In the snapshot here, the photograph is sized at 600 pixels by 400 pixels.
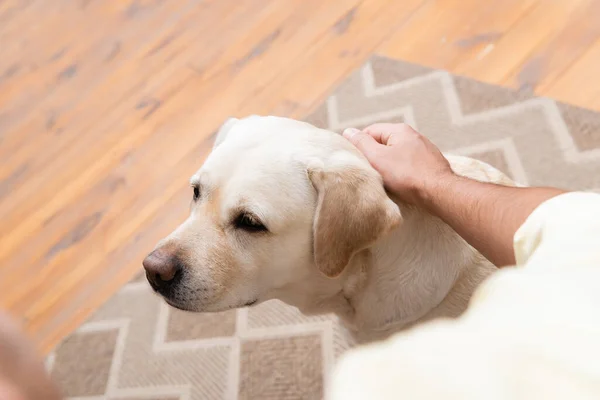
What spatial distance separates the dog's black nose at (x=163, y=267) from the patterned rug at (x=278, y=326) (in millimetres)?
631

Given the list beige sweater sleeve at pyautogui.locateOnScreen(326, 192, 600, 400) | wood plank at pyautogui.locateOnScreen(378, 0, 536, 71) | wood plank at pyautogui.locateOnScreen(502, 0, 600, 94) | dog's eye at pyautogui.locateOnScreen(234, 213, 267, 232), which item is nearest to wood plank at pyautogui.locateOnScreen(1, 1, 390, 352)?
wood plank at pyautogui.locateOnScreen(378, 0, 536, 71)

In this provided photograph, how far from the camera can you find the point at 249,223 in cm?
116

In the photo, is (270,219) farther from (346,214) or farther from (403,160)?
(403,160)

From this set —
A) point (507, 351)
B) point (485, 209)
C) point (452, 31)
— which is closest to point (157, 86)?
point (452, 31)

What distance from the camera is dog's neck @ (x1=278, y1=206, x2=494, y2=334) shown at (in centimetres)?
120

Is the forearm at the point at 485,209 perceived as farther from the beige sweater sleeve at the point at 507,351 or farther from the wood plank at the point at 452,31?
the wood plank at the point at 452,31

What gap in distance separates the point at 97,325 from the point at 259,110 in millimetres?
1211

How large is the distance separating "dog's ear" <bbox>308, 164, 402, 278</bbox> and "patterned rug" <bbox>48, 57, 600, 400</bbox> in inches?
21.5

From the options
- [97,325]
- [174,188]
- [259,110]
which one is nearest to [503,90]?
[259,110]

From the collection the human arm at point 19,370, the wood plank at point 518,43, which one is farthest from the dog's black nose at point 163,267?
the wood plank at point 518,43

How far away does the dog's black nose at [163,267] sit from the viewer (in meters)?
1.17

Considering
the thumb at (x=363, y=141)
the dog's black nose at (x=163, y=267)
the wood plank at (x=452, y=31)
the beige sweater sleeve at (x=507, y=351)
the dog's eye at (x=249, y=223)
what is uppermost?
the beige sweater sleeve at (x=507, y=351)

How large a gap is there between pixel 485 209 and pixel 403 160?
26 centimetres

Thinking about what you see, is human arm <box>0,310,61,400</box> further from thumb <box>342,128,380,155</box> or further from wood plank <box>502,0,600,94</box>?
wood plank <box>502,0,600,94</box>
